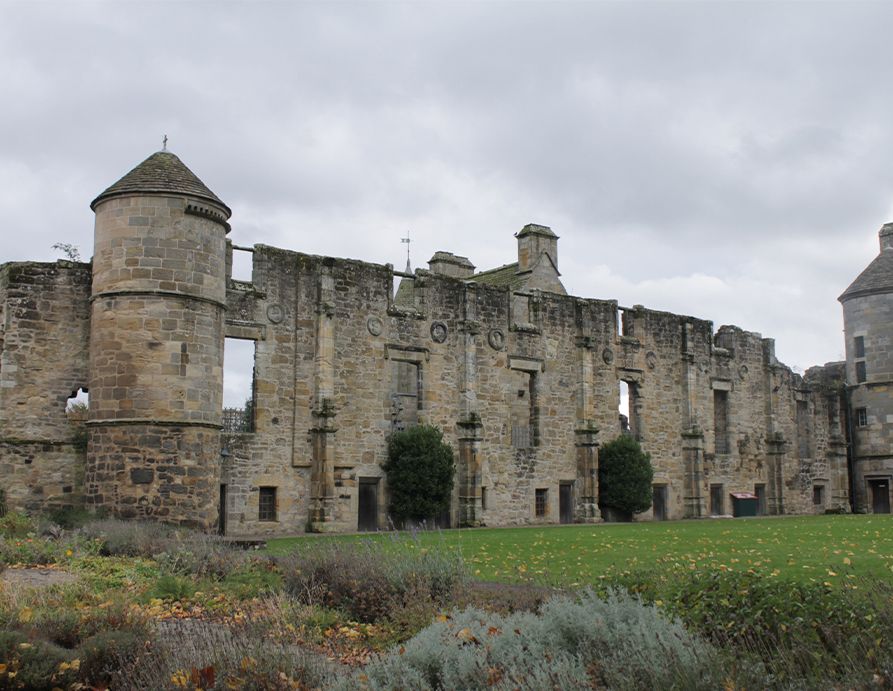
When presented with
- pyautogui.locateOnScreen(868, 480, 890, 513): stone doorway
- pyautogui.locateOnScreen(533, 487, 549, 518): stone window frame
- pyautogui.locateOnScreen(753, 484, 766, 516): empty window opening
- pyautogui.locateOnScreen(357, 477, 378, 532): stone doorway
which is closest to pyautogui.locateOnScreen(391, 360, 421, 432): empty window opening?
pyautogui.locateOnScreen(357, 477, 378, 532): stone doorway

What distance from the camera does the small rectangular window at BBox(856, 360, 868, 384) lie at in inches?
1470

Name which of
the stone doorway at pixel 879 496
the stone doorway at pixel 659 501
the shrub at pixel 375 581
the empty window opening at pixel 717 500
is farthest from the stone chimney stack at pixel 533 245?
the shrub at pixel 375 581

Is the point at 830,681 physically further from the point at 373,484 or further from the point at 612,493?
the point at 612,493

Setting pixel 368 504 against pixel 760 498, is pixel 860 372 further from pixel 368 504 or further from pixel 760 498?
pixel 368 504

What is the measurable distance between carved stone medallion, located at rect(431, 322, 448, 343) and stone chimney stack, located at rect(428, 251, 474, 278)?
8405 mm

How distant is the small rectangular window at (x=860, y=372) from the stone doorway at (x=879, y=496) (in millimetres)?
3984

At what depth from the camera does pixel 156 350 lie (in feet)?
61.8

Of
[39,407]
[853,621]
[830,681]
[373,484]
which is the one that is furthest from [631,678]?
[373,484]


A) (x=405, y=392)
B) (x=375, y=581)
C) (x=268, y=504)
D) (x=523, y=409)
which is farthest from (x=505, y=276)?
(x=375, y=581)

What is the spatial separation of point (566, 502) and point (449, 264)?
10441mm

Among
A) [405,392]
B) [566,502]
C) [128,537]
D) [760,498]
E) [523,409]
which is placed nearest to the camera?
[128,537]

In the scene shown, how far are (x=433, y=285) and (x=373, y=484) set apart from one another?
5.66 m

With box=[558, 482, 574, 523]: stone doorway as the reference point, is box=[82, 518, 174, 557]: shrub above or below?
below

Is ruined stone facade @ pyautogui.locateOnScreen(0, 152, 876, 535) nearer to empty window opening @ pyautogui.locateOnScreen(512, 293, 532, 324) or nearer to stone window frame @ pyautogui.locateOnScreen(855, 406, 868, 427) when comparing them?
empty window opening @ pyautogui.locateOnScreen(512, 293, 532, 324)
